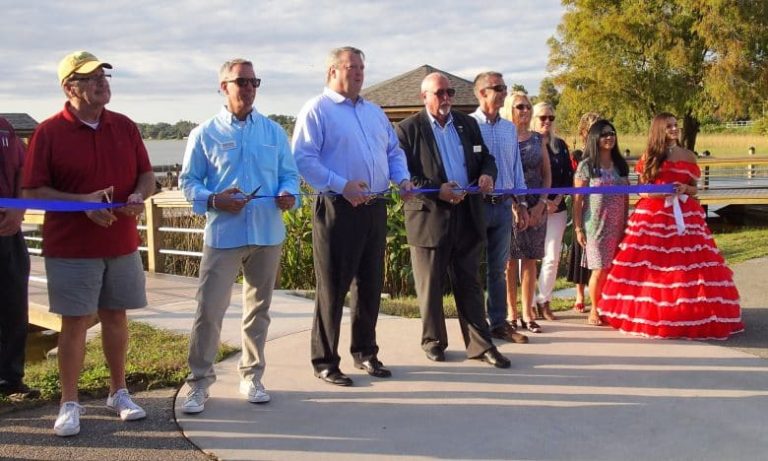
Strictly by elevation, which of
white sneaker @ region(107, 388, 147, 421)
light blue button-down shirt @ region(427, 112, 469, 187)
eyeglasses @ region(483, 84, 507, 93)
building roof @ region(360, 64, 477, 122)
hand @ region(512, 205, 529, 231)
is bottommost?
white sneaker @ region(107, 388, 147, 421)

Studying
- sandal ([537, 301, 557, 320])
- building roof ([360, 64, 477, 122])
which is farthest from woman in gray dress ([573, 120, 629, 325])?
building roof ([360, 64, 477, 122])

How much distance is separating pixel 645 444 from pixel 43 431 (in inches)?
131

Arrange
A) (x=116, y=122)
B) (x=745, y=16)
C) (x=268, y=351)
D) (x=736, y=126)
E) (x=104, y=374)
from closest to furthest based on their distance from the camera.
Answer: (x=116, y=122) < (x=104, y=374) < (x=268, y=351) < (x=745, y=16) < (x=736, y=126)

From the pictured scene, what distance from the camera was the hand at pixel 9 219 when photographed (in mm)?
4910

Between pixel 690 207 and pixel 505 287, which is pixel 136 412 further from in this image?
pixel 690 207

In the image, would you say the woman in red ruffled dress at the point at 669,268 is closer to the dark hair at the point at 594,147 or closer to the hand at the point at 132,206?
the dark hair at the point at 594,147

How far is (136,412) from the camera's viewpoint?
4699 millimetres

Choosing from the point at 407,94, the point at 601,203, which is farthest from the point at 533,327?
the point at 407,94

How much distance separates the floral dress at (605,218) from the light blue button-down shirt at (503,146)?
102 cm

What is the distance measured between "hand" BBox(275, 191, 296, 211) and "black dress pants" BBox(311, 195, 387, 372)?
43cm

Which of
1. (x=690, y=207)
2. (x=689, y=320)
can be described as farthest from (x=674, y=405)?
(x=690, y=207)

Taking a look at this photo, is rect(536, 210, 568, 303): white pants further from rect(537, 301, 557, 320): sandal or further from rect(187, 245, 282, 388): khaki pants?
rect(187, 245, 282, 388): khaki pants

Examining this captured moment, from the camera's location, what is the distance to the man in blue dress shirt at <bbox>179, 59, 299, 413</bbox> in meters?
4.77

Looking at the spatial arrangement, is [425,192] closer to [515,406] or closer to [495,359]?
[495,359]
